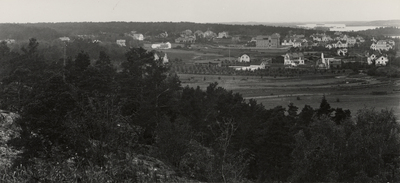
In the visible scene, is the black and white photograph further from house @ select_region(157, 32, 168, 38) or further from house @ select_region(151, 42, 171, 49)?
house @ select_region(157, 32, 168, 38)

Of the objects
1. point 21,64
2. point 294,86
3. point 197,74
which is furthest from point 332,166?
point 197,74

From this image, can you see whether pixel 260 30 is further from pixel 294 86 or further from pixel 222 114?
pixel 222 114

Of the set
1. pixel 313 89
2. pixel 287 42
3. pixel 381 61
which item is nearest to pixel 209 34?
pixel 287 42

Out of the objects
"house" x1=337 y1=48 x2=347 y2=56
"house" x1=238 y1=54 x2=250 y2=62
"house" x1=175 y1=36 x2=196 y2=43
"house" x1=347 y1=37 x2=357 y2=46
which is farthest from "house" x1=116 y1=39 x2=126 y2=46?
"house" x1=347 y1=37 x2=357 y2=46

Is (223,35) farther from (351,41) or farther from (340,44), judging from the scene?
(351,41)

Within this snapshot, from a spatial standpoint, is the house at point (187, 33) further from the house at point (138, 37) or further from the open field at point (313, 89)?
the open field at point (313, 89)

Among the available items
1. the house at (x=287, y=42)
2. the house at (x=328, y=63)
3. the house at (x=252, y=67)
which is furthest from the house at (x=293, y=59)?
the house at (x=287, y=42)
